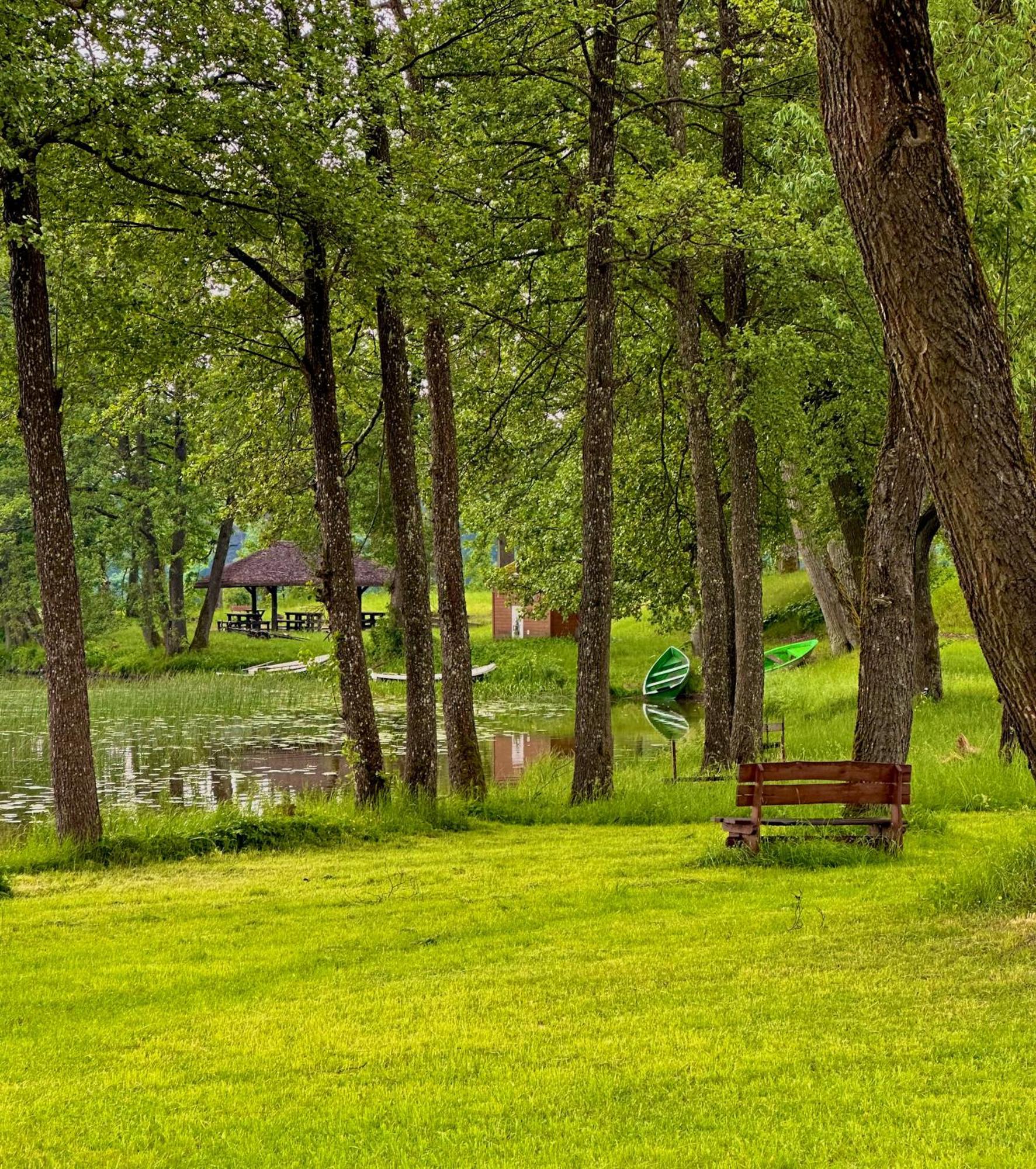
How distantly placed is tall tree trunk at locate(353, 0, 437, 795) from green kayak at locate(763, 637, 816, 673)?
21.1 metres

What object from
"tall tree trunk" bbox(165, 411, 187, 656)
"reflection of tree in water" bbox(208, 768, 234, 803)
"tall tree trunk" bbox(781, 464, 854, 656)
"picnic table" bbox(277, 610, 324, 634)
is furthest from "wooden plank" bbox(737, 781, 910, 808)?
"picnic table" bbox(277, 610, 324, 634)

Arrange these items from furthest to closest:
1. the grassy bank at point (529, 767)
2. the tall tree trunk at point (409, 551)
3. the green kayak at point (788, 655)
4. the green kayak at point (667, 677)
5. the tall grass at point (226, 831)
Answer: the green kayak at point (667, 677)
the green kayak at point (788, 655)
the tall tree trunk at point (409, 551)
the grassy bank at point (529, 767)
the tall grass at point (226, 831)

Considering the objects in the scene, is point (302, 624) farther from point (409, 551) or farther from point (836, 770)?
point (836, 770)

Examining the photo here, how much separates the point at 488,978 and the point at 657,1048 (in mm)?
1526

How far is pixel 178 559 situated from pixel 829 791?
35483 mm

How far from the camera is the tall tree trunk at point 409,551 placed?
14.0 metres

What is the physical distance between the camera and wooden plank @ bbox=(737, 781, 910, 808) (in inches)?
393

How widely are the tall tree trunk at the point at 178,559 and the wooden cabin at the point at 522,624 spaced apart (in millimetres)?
11141

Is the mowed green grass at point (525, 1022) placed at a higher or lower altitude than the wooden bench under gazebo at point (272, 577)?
lower

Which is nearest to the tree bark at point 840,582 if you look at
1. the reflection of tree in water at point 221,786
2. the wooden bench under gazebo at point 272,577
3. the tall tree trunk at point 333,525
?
the reflection of tree in water at point 221,786

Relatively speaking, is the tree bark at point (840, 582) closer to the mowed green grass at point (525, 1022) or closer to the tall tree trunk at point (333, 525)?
the tall tree trunk at point (333, 525)

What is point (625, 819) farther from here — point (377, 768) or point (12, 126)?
point (12, 126)

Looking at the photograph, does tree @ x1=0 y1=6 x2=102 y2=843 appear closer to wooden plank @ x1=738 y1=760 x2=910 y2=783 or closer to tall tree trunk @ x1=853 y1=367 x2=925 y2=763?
wooden plank @ x1=738 y1=760 x2=910 y2=783

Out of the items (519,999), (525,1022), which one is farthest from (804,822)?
(525,1022)
